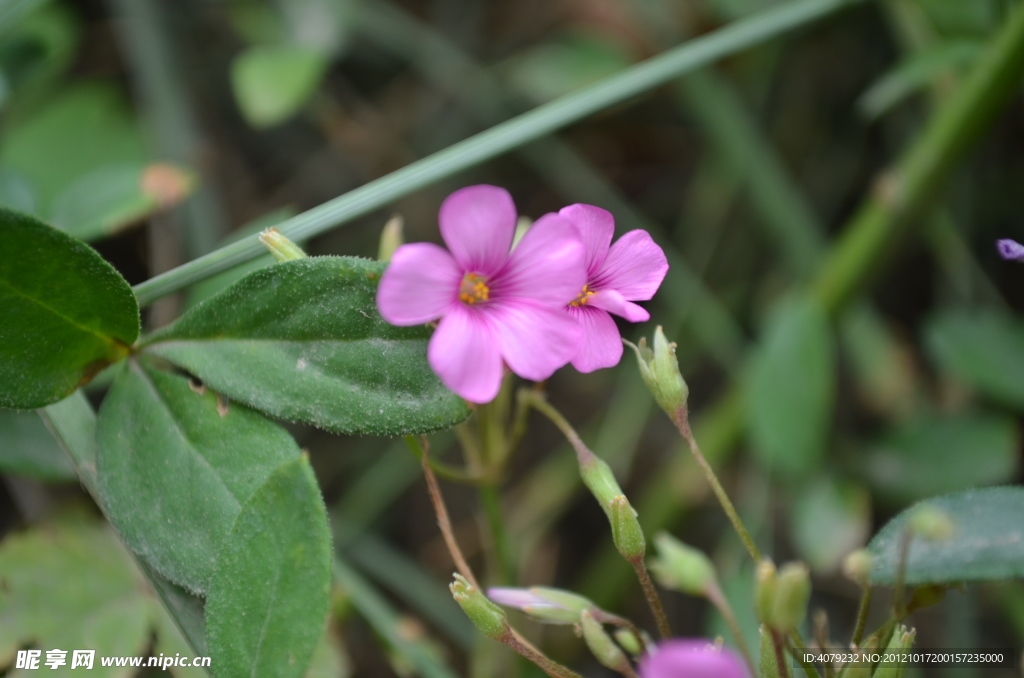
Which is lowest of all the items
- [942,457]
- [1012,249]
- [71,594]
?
[71,594]

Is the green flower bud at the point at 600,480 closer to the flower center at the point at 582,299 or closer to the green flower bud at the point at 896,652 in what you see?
the flower center at the point at 582,299

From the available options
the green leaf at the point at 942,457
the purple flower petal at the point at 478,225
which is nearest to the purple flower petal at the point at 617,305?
the purple flower petal at the point at 478,225

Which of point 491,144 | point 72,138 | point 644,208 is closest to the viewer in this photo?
point 491,144

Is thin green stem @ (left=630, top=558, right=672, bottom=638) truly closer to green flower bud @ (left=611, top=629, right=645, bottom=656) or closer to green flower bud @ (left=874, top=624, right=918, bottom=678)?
green flower bud @ (left=611, top=629, right=645, bottom=656)

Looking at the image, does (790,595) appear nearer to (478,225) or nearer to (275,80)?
(478,225)

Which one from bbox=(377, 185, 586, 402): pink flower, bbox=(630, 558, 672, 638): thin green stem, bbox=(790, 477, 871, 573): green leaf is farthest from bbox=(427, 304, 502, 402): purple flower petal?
bbox=(790, 477, 871, 573): green leaf

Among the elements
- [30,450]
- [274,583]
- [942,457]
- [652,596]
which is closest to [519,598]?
[652,596]

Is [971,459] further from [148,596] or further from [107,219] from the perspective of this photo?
A: [107,219]
